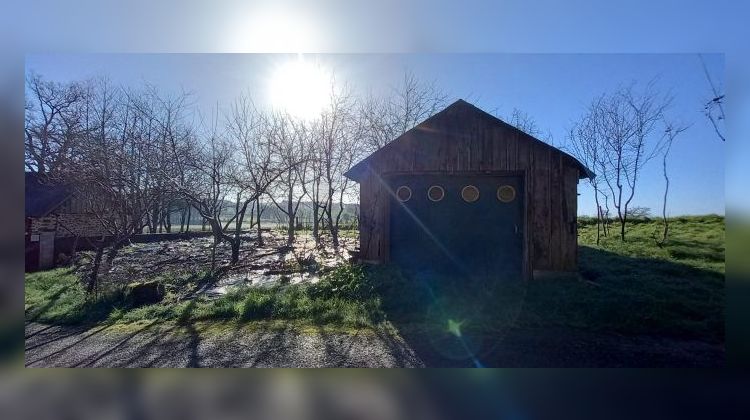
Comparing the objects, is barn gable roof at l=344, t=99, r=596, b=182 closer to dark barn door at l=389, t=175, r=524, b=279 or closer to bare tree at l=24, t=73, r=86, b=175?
dark barn door at l=389, t=175, r=524, b=279

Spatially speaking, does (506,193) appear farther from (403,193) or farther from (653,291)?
(653,291)

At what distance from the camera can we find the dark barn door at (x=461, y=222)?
545 centimetres

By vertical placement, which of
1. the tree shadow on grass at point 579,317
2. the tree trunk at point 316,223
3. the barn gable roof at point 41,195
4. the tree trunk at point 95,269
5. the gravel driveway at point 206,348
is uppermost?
the barn gable roof at point 41,195

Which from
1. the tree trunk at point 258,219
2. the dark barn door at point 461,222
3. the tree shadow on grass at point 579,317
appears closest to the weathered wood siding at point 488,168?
the dark barn door at point 461,222

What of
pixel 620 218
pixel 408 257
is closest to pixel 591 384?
pixel 620 218

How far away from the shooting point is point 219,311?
176 inches

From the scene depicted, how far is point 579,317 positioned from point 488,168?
2323 mm

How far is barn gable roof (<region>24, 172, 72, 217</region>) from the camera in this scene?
14.2 feet

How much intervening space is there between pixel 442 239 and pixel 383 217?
3.20ft

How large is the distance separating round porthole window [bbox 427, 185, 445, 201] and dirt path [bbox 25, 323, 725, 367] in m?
2.21

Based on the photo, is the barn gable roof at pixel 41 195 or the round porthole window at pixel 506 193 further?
the round porthole window at pixel 506 193

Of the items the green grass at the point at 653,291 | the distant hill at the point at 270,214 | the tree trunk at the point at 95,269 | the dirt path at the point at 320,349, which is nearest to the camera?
the dirt path at the point at 320,349

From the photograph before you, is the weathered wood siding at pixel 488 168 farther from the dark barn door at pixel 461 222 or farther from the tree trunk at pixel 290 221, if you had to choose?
the tree trunk at pixel 290 221

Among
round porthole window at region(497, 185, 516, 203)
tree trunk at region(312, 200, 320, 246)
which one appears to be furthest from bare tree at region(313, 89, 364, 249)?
round porthole window at region(497, 185, 516, 203)
